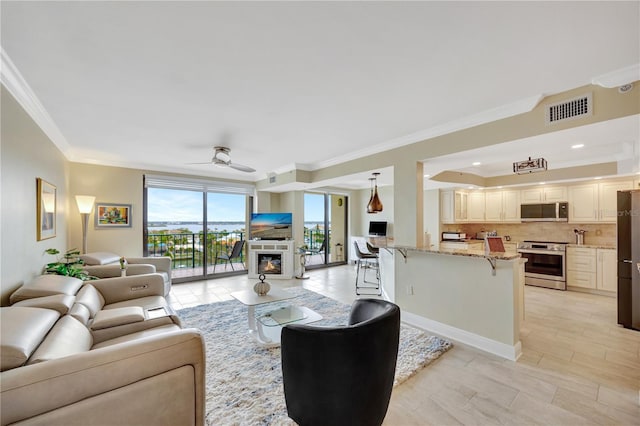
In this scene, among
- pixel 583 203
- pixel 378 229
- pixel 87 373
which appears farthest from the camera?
pixel 378 229

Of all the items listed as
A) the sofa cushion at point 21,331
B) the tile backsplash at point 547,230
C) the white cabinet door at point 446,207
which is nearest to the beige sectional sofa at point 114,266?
the sofa cushion at point 21,331

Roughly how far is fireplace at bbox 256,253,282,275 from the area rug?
7.27ft

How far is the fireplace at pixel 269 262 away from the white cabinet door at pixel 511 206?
5.17m

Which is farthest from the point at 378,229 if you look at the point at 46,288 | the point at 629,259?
the point at 46,288

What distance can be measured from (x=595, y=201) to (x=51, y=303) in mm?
7620

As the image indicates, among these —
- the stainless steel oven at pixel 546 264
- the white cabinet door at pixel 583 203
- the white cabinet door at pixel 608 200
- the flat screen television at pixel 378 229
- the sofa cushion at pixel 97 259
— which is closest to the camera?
the sofa cushion at pixel 97 259

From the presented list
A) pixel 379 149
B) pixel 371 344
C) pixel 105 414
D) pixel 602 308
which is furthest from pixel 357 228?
pixel 105 414

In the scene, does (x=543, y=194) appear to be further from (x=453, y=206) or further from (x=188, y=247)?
(x=188, y=247)

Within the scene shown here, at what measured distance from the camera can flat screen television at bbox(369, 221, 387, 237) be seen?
727cm

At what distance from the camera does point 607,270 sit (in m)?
4.57

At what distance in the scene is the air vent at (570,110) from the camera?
2.13m

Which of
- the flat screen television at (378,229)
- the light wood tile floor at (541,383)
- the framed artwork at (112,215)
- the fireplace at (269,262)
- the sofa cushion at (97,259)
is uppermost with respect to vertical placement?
the framed artwork at (112,215)

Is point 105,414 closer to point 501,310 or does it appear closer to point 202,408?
point 202,408

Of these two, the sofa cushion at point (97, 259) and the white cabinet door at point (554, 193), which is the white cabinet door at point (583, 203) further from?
the sofa cushion at point (97, 259)
